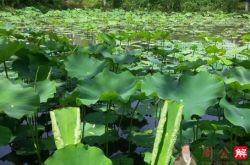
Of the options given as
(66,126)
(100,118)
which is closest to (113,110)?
(100,118)

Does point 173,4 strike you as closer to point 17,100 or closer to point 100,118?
point 100,118

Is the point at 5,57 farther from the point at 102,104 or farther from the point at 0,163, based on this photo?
the point at 102,104

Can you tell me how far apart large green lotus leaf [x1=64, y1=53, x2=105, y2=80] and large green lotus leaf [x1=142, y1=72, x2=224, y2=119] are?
0.53 m

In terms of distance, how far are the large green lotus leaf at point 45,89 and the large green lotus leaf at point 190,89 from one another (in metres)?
0.42

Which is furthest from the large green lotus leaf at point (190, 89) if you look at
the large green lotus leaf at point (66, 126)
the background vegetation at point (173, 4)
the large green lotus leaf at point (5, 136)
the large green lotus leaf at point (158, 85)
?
the background vegetation at point (173, 4)

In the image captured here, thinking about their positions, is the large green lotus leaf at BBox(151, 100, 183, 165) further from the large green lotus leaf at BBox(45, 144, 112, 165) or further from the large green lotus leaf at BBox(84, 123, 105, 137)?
Result: the large green lotus leaf at BBox(84, 123, 105, 137)

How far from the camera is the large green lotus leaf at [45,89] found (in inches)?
71.0

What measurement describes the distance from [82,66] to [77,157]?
1.27 m

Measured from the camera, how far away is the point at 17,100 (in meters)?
1.49

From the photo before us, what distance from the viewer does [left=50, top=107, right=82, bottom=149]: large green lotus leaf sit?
1297 millimetres

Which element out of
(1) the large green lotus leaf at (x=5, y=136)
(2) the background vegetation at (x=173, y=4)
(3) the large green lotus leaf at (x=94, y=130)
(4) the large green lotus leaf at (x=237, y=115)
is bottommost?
(2) the background vegetation at (x=173, y=4)

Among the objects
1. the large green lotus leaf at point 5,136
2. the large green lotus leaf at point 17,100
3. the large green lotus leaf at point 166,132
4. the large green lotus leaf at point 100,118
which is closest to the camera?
the large green lotus leaf at point 166,132

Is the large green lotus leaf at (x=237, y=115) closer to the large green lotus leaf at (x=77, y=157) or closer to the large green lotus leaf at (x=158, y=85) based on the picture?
the large green lotus leaf at (x=158, y=85)

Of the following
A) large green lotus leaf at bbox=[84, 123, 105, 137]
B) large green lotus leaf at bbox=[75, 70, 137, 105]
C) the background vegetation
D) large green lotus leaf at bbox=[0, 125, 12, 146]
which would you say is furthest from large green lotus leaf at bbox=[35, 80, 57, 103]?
the background vegetation
